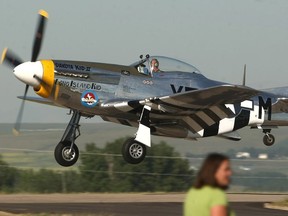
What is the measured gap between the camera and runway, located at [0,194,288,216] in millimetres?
16892

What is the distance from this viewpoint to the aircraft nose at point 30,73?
1853 centimetres

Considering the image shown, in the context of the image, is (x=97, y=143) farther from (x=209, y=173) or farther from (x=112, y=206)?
(x=209, y=173)

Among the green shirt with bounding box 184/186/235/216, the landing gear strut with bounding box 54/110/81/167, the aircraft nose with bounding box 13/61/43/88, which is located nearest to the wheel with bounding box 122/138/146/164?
the landing gear strut with bounding box 54/110/81/167

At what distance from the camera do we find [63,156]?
65.7 ft

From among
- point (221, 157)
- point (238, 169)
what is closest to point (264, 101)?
point (221, 157)

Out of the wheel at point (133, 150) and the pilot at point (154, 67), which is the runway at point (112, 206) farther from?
the pilot at point (154, 67)

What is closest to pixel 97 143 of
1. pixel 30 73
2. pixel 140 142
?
pixel 140 142

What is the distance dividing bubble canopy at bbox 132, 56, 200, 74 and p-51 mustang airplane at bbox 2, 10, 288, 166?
0.03 metres

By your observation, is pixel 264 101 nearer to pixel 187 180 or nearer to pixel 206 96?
pixel 206 96

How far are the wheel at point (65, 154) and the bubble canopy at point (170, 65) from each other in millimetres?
2850

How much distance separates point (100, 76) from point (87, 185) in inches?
865

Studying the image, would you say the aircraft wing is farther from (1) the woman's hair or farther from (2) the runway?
(1) the woman's hair

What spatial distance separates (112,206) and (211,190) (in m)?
12.6

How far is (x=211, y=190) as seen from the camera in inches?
258
